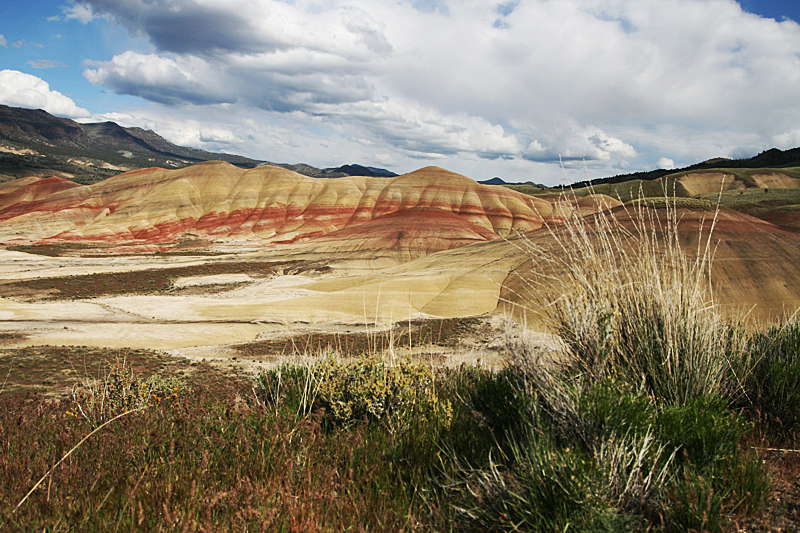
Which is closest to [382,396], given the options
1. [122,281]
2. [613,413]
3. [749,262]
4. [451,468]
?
[451,468]

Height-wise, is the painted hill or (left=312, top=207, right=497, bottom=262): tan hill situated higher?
the painted hill

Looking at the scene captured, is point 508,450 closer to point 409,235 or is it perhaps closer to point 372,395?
point 372,395

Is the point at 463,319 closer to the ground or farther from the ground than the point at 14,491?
closer to the ground

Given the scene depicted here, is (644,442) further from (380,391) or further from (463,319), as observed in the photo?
(463,319)

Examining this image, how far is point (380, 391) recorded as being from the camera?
4824mm

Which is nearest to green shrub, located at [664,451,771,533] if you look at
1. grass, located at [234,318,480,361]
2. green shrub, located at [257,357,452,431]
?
green shrub, located at [257,357,452,431]

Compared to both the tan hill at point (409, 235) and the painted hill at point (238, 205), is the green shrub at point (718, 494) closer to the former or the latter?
the tan hill at point (409, 235)

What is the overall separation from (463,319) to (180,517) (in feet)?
72.7

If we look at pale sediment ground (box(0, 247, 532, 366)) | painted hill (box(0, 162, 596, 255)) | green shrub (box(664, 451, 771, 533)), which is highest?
painted hill (box(0, 162, 596, 255))

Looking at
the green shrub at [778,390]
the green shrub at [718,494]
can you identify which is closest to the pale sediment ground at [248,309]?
the green shrub at [778,390]

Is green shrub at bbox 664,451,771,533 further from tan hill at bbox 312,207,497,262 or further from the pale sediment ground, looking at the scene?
tan hill at bbox 312,207,497,262

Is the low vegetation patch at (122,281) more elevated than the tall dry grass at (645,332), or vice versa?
the tall dry grass at (645,332)

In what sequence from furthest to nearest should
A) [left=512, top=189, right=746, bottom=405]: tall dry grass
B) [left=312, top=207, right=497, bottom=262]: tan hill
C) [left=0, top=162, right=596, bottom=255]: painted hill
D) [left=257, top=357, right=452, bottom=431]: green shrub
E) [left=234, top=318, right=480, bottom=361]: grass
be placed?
[left=0, top=162, right=596, bottom=255]: painted hill
[left=312, top=207, right=497, bottom=262]: tan hill
[left=234, top=318, right=480, bottom=361]: grass
[left=257, top=357, right=452, bottom=431]: green shrub
[left=512, top=189, right=746, bottom=405]: tall dry grass

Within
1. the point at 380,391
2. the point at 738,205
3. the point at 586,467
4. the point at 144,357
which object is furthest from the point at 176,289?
the point at 738,205
